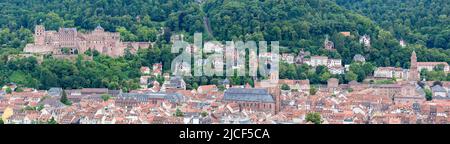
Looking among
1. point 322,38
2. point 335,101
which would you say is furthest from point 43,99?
point 322,38

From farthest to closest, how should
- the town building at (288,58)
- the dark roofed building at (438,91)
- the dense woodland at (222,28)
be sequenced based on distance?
the town building at (288,58) < the dense woodland at (222,28) < the dark roofed building at (438,91)

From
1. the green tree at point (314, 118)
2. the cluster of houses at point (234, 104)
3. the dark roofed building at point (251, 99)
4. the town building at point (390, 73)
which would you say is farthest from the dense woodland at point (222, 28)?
the green tree at point (314, 118)

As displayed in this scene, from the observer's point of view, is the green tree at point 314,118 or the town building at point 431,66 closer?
the green tree at point 314,118

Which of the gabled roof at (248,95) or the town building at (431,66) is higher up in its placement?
the town building at (431,66)

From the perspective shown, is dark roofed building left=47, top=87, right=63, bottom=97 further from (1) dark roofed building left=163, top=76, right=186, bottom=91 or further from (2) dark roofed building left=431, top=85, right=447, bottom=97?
(2) dark roofed building left=431, top=85, right=447, bottom=97

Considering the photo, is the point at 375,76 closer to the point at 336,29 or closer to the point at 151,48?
the point at 336,29

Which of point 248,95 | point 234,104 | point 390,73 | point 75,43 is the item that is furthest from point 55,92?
point 390,73

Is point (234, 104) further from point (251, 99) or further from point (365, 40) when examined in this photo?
point (365, 40)

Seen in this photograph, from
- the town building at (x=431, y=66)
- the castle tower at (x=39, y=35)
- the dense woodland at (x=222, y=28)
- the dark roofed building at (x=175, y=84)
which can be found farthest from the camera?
the castle tower at (x=39, y=35)

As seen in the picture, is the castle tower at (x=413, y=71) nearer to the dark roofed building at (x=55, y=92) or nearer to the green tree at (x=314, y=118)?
the green tree at (x=314, y=118)
